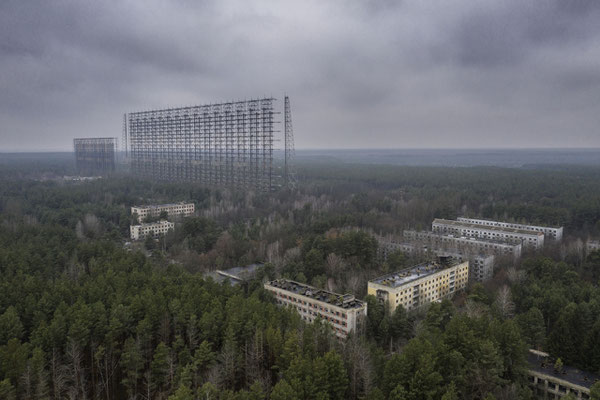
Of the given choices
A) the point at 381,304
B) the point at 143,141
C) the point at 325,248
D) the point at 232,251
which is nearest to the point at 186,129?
the point at 143,141

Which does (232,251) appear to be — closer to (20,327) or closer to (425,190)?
(20,327)

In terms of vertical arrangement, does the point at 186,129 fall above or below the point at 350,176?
above

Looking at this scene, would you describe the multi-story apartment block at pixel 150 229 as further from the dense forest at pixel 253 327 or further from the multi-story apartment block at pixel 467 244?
the multi-story apartment block at pixel 467 244

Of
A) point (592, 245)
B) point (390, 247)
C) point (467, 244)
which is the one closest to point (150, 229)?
point (390, 247)

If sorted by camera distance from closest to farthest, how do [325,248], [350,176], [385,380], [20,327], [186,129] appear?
[385,380]
[20,327]
[325,248]
[186,129]
[350,176]

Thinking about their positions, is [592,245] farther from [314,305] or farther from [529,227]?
[314,305]

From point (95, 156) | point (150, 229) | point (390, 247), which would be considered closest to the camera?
point (390, 247)

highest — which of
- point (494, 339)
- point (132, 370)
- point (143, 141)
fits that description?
point (143, 141)
